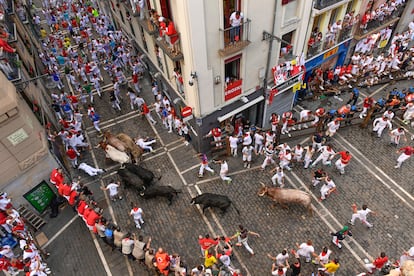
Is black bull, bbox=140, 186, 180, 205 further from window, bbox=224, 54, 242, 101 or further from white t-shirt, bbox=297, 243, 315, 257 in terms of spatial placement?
white t-shirt, bbox=297, 243, 315, 257

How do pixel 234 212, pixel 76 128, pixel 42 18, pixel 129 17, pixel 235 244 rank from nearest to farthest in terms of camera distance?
pixel 235 244
pixel 234 212
pixel 76 128
pixel 129 17
pixel 42 18

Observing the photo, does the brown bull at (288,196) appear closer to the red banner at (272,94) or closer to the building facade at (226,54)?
the building facade at (226,54)

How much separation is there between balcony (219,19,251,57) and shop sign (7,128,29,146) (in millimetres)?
10128

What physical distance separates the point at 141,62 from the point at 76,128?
8088 mm

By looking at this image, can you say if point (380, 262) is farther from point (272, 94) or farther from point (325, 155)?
point (272, 94)

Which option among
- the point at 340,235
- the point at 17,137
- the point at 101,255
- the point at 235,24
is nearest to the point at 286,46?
the point at 235,24

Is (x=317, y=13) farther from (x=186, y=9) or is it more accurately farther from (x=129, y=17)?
(x=129, y=17)

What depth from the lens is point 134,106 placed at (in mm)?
22625

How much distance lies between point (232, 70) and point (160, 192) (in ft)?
25.3

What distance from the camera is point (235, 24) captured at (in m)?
13.5

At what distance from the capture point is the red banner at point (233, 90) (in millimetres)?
16141

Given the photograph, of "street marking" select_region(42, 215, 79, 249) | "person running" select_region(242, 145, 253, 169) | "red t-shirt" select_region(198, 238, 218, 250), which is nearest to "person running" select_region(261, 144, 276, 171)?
"person running" select_region(242, 145, 253, 169)

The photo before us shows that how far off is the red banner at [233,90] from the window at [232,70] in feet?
0.81

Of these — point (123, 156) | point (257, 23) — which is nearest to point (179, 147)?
point (123, 156)
